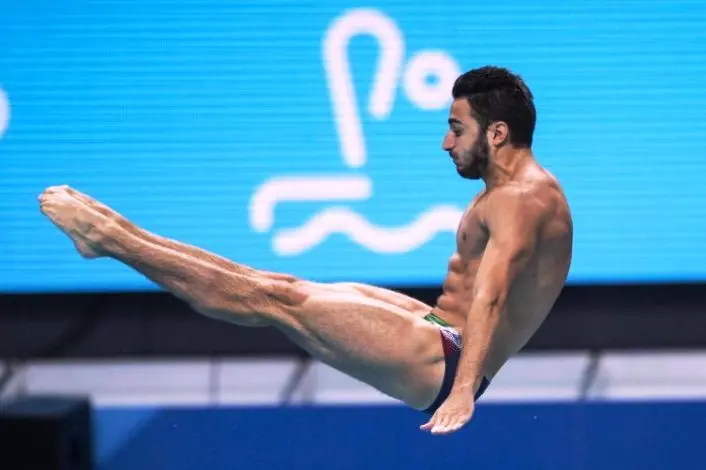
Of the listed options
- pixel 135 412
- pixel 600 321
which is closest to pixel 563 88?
pixel 600 321

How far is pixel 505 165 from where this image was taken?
2738 mm

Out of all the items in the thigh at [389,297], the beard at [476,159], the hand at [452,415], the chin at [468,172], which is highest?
the beard at [476,159]

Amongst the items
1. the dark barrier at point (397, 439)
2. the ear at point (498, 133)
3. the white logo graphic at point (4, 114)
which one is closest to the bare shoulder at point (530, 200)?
the ear at point (498, 133)

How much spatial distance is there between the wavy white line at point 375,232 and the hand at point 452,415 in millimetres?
2203

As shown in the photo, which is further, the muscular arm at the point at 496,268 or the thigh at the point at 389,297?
the thigh at the point at 389,297

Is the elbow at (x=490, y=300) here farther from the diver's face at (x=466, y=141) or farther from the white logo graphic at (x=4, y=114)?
the white logo graphic at (x=4, y=114)

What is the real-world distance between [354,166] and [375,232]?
0.30m

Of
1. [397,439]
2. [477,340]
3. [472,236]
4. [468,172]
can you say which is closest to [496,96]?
[468,172]

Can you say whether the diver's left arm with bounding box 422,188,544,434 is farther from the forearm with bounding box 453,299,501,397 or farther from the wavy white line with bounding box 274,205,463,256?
the wavy white line with bounding box 274,205,463,256

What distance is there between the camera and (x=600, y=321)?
16.1 feet

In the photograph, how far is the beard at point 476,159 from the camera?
2.72 m

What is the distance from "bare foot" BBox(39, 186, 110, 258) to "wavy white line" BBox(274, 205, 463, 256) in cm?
193

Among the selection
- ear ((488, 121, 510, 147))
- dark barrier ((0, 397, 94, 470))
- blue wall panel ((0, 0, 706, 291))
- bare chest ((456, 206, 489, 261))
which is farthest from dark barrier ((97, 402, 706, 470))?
ear ((488, 121, 510, 147))

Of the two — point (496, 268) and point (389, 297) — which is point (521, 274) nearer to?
point (496, 268)
